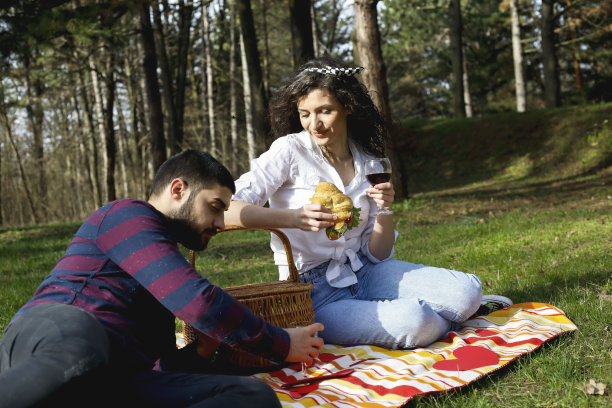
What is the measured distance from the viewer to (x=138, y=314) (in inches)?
87.1

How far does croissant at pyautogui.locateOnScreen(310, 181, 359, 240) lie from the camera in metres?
3.08

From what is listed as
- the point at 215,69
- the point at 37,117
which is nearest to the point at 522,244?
the point at 215,69

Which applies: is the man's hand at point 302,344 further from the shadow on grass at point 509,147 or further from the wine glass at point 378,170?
the shadow on grass at point 509,147

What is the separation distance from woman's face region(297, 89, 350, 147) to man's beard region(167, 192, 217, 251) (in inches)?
53.1

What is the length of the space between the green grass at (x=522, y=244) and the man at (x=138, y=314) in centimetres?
104

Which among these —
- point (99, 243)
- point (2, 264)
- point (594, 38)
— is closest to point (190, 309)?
point (99, 243)

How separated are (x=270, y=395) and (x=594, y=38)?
79.5ft

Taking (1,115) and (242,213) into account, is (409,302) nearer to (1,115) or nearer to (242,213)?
(242,213)

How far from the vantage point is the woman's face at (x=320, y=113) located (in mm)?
3447

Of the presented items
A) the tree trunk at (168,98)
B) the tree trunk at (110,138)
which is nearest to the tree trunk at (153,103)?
the tree trunk at (168,98)

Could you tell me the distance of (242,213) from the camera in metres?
3.08

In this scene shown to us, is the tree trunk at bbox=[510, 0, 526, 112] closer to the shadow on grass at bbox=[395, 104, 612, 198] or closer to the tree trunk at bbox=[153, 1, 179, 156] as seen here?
the shadow on grass at bbox=[395, 104, 612, 198]

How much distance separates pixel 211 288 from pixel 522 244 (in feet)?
16.1

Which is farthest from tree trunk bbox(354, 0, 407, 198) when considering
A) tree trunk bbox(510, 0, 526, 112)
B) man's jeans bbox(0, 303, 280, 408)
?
tree trunk bbox(510, 0, 526, 112)
